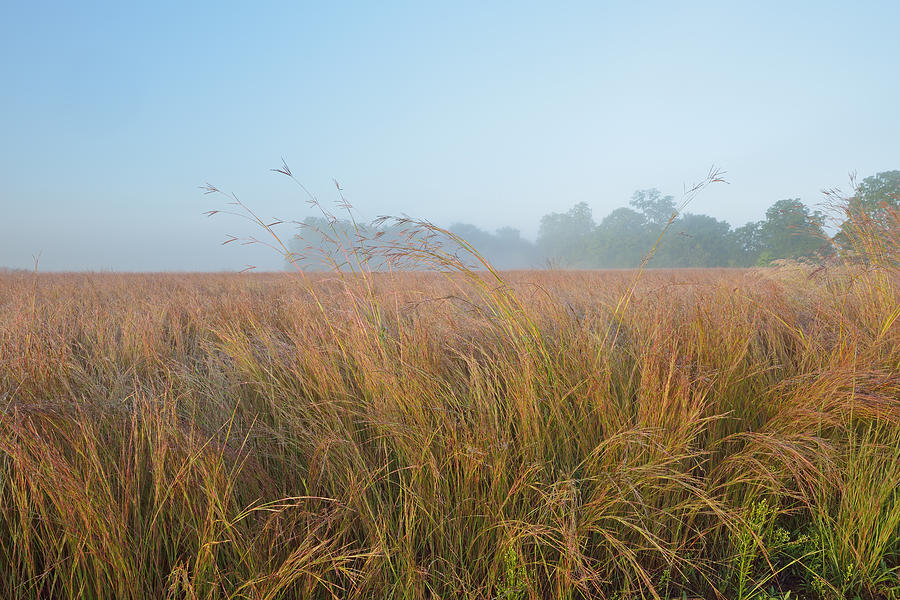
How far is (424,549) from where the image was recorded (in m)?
1.16

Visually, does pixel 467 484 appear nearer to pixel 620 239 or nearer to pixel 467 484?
pixel 467 484

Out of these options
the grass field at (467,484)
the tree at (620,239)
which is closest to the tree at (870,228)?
the grass field at (467,484)

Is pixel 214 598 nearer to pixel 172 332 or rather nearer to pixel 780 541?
pixel 780 541

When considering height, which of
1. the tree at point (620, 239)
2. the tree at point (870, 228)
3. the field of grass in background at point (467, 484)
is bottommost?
the field of grass in background at point (467, 484)

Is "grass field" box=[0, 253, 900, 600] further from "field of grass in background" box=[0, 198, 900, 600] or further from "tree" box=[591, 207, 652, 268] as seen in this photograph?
"tree" box=[591, 207, 652, 268]

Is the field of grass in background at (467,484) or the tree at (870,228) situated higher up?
the tree at (870,228)

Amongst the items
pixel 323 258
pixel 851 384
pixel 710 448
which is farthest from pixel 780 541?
pixel 323 258

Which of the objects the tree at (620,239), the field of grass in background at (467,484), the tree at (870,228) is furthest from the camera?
the tree at (620,239)

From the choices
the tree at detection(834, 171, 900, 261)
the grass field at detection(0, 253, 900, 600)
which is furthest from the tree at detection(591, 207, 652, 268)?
the grass field at detection(0, 253, 900, 600)

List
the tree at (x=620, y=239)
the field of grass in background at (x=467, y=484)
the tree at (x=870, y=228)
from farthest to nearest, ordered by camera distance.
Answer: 1. the tree at (x=620, y=239)
2. the tree at (x=870, y=228)
3. the field of grass in background at (x=467, y=484)

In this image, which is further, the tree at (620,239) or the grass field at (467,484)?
the tree at (620,239)

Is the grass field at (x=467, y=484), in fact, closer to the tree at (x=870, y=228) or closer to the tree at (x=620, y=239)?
the tree at (x=870, y=228)

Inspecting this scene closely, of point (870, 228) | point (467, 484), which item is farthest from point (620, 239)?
point (467, 484)

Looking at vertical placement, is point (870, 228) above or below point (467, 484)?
above
